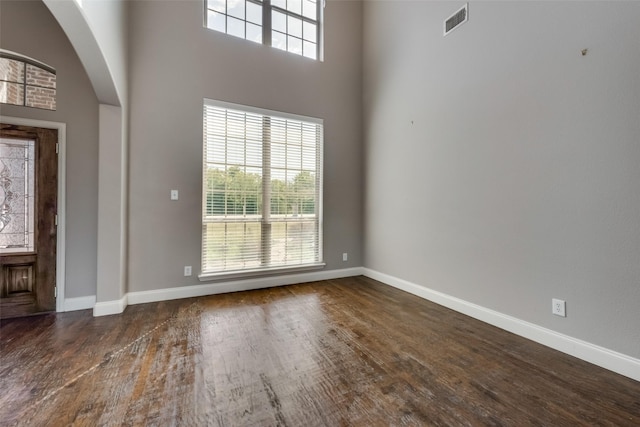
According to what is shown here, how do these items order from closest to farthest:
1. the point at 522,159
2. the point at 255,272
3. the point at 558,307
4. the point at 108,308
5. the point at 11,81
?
the point at 558,307 → the point at 522,159 → the point at 11,81 → the point at 108,308 → the point at 255,272

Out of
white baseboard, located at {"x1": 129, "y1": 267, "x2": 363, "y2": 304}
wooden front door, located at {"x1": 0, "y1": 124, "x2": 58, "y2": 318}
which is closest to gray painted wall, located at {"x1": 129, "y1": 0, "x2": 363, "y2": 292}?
white baseboard, located at {"x1": 129, "y1": 267, "x2": 363, "y2": 304}

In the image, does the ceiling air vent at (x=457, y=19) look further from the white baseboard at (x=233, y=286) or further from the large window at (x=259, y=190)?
the white baseboard at (x=233, y=286)

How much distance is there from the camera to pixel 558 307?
7.74 ft

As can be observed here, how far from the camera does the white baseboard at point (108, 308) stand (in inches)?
116

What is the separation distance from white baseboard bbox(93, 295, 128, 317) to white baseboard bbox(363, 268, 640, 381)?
360 cm

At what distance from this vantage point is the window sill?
12.1 ft

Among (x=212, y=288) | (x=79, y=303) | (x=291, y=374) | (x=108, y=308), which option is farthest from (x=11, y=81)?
(x=291, y=374)

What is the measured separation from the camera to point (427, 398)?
1723mm

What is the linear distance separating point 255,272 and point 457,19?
4.08 m

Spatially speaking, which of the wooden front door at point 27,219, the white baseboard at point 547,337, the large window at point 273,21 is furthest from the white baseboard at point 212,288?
the large window at point 273,21

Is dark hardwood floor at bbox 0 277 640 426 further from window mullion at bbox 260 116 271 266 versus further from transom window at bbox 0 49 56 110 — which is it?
transom window at bbox 0 49 56 110

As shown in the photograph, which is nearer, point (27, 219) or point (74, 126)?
point (27, 219)

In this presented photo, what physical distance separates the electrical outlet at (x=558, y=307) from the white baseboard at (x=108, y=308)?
14.1ft

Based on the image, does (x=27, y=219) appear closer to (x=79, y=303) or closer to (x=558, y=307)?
(x=79, y=303)
